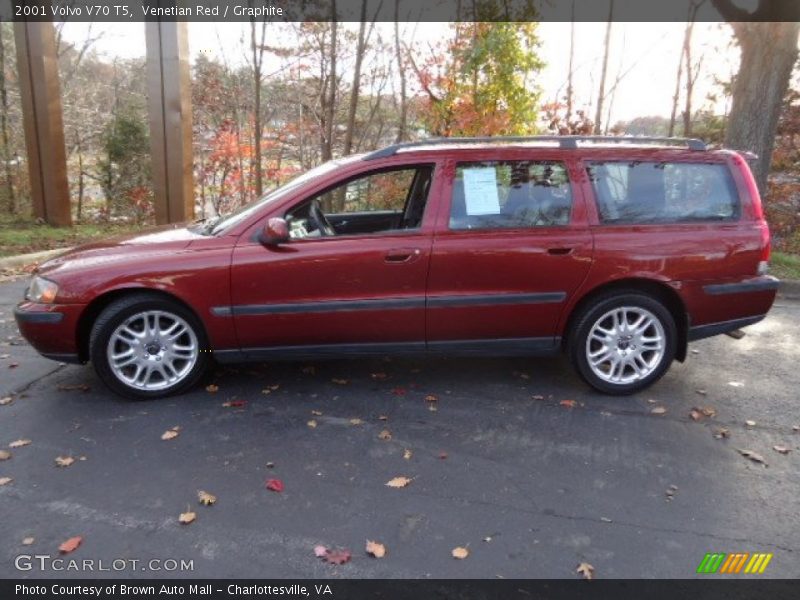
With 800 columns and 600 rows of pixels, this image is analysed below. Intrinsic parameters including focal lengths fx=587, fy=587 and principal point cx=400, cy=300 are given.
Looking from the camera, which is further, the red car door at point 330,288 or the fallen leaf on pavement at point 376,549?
the red car door at point 330,288

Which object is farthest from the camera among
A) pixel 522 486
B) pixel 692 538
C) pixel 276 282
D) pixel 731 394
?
pixel 731 394

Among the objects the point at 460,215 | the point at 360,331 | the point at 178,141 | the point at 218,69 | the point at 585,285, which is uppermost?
the point at 218,69

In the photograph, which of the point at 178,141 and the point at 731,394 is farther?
the point at 178,141

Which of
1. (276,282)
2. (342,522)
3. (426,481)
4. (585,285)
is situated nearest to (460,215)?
(585,285)

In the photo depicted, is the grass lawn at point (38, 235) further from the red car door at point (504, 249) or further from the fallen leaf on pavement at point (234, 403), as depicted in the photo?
the red car door at point (504, 249)

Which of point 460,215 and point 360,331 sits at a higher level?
point 460,215

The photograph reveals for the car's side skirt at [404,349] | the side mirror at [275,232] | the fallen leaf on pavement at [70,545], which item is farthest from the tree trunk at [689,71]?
the fallen leaf on pavement at [70,545]

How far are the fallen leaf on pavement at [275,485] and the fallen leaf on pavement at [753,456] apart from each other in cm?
263

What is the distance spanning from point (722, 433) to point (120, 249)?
13.4ft

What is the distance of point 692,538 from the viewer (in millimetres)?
2627

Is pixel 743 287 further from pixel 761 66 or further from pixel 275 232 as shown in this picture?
pixel 761 66

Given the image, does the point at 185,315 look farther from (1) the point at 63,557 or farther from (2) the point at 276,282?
(1) the point at 63,557

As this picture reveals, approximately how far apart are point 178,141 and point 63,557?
30.1ft

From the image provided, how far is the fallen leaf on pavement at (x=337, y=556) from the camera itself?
2.45 metres
